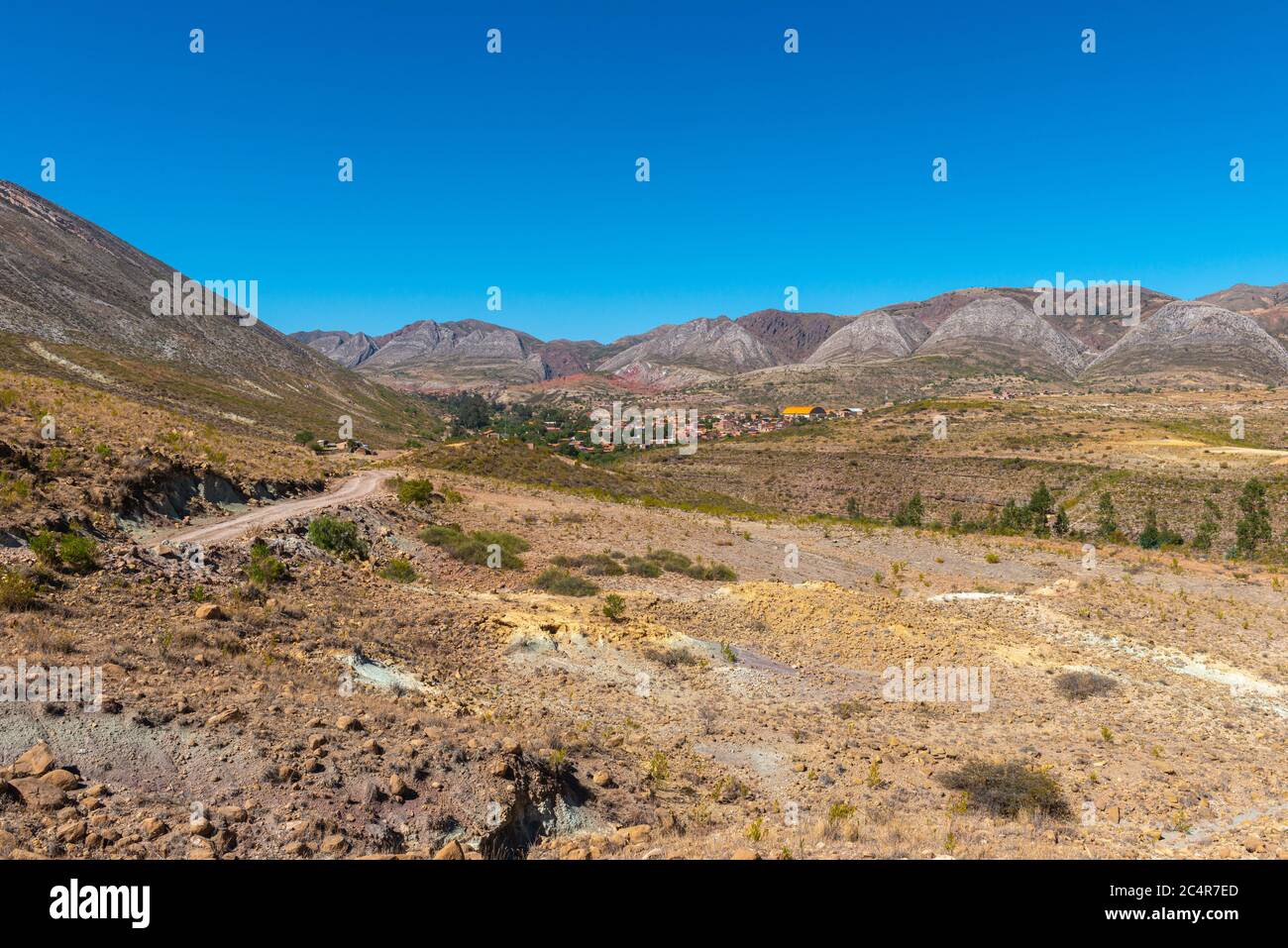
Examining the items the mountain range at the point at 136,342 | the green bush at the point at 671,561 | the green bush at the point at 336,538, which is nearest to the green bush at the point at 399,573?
the green bush at the point at 336,538

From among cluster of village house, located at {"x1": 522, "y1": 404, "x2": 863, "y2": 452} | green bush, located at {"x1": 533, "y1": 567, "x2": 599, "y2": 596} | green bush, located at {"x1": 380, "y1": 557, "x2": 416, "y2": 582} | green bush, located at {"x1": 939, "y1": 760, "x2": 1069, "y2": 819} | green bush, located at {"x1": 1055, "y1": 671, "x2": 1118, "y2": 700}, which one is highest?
cluster of village house, located at {"x1": 522, "y1": 404, "x2": 863, "y2": 452}

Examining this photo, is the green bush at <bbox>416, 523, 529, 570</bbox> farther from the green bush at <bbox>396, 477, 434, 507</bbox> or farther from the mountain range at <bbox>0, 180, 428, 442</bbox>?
the mountain range at <bbox>0, 180, 428, 442</bbox>

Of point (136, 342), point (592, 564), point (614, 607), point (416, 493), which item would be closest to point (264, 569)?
point (614, 607)

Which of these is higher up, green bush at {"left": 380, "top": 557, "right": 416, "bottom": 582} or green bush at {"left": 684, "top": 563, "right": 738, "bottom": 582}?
green bush at {"left": 380, "top": 557, "right": 416, "bottom": 582}

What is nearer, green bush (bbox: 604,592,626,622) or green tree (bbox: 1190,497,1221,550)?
green bush (bbox: 604,592,626,622)

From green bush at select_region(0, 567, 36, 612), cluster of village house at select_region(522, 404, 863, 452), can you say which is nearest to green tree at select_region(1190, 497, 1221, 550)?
green bush at select_region(0, 567, 36, 612)

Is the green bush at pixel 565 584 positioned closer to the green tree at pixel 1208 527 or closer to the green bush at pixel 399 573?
the green bush at pixel 399 573
